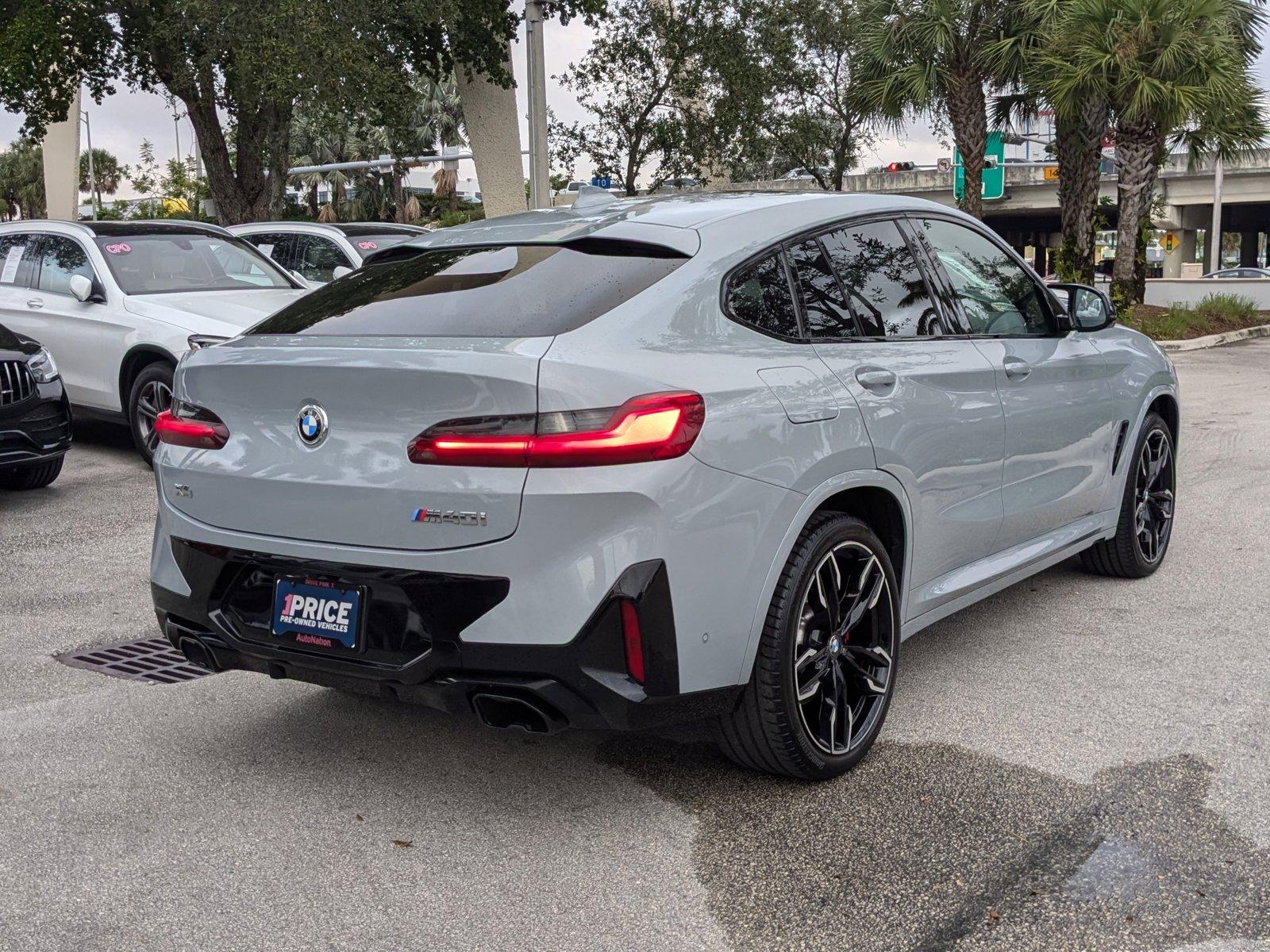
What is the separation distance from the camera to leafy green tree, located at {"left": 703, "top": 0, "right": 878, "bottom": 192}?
2847 centimetres

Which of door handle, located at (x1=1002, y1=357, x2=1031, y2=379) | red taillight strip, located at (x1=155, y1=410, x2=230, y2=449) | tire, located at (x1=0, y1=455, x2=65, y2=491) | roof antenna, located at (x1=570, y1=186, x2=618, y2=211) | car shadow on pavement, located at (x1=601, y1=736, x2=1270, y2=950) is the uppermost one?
roof antenna, located at (x1=570, y1=186, x2=618, y2=211)

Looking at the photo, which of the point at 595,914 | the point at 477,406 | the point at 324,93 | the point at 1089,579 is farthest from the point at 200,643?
the point at 324,93

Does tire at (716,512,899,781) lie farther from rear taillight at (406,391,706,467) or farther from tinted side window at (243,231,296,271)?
tinted side window at (243,231,296,271)

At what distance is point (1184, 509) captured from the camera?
25.6 ft

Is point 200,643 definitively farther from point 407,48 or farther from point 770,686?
point 407,48

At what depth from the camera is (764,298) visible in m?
3.85

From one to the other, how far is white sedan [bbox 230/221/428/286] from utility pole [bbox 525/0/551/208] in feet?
13.3

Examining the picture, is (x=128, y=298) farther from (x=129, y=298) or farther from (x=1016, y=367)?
(x=1016, y=367)

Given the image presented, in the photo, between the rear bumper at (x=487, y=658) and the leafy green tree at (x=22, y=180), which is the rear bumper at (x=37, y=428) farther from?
the leafy green tree at (x=22, y=180)

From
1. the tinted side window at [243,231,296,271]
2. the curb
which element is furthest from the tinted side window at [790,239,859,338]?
the curb

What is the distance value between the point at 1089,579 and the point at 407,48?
67.1 feet

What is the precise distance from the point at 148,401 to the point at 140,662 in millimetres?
4580

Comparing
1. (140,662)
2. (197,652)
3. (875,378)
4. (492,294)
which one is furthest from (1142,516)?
(140,662)

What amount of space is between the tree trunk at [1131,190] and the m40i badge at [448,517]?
2238cm
